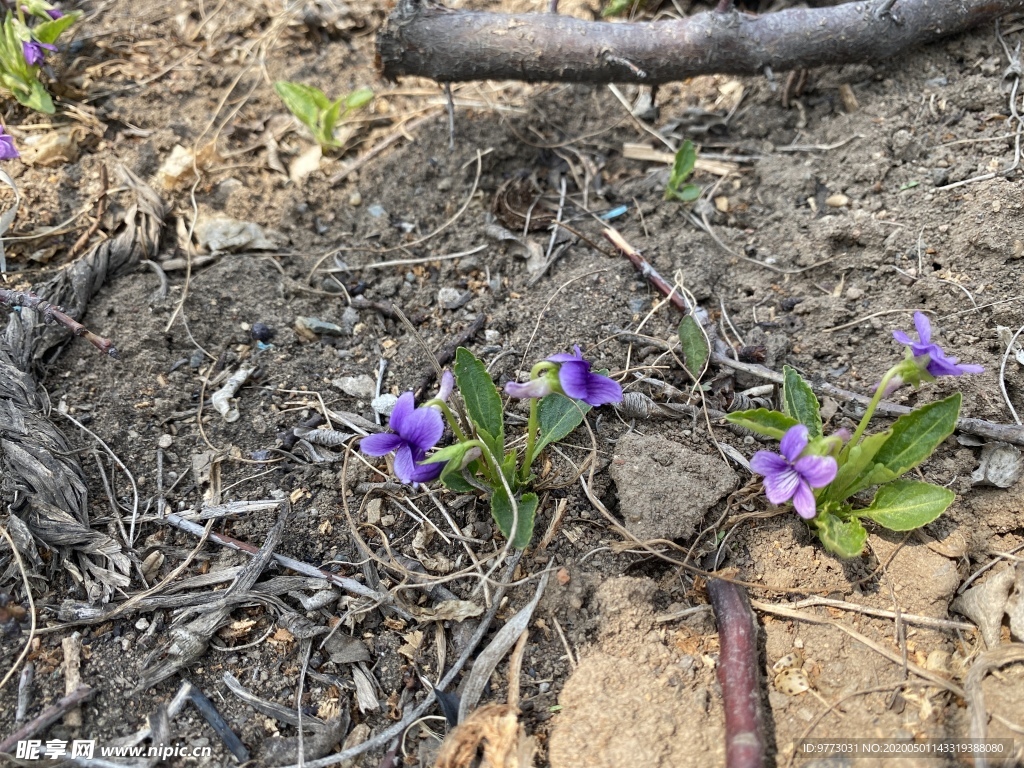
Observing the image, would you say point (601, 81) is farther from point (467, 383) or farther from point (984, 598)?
point (984, 598)

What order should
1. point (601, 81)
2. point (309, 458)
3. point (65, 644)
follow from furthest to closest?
1. point (601, 81)
2. point (309, 458)
3. point (65, 644)

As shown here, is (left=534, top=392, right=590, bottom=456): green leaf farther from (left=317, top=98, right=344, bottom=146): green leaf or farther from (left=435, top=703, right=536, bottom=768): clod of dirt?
(left=317, top=98, right=344, bottom=146): green leaf

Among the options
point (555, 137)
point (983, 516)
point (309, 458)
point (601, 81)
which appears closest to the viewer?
point (983, 516)

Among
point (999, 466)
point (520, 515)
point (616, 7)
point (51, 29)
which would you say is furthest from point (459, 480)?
point (51, 29)

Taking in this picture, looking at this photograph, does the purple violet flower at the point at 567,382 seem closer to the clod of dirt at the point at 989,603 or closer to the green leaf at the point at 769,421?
the green leaf at the point at 769,421

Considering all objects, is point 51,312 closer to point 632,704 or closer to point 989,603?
point 632,704

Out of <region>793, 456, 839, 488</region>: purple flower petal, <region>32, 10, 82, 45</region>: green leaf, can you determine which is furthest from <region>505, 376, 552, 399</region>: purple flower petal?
<region>32, 10, 82, 45</region>: green leaf

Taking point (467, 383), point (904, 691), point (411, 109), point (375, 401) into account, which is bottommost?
point (904, 691)

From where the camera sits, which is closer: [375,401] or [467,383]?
[467,383]

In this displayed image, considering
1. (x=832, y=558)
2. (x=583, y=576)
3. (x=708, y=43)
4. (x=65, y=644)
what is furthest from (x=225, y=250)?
(x=832, y=558)
